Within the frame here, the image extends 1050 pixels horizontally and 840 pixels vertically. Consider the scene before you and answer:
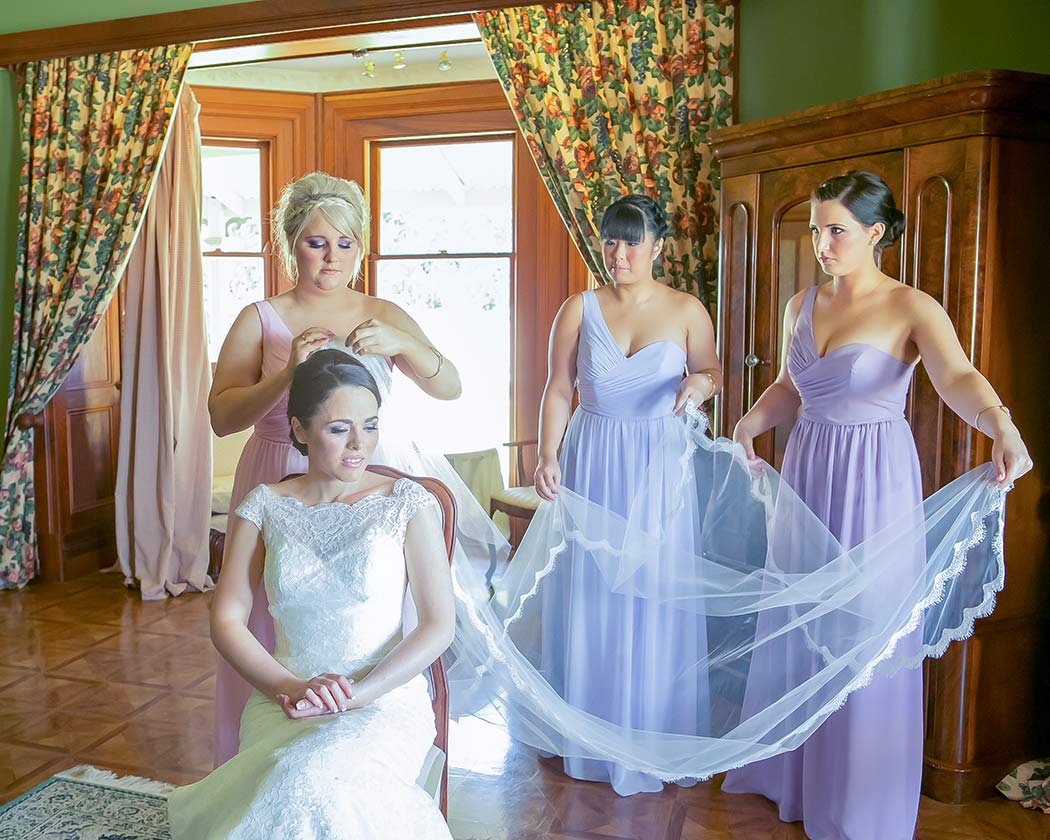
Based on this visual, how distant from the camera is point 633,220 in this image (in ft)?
9.11

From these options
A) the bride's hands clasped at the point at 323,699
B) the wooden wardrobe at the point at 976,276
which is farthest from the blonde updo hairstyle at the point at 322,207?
the wooden wardrobe at the point at 976,276

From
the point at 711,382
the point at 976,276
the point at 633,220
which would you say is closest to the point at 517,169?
the point at 633,220

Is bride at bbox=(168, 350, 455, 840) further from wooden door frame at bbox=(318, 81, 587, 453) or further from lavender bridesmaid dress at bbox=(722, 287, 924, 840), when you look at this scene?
wooden door frame at bbox=(318, 81, 587, 453)

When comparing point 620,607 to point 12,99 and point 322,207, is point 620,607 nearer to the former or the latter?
point 322,207

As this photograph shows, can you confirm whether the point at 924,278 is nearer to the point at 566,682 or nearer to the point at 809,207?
the point at 809,207

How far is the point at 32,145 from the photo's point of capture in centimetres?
493

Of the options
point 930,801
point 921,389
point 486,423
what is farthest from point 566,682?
point 486,423

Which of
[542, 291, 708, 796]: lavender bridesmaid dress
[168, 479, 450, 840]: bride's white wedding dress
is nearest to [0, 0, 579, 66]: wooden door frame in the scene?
[542, 291, 708, 796]: lavender bridesmaid dress

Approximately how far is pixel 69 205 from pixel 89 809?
3076 millimetres

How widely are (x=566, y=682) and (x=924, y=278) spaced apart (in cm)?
152

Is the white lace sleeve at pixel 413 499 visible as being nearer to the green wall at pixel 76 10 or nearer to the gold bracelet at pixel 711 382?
the gold bracelet at pixel 711 382

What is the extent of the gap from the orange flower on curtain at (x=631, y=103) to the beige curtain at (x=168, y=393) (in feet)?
6.38

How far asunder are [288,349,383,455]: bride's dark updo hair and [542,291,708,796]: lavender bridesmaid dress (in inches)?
40.2

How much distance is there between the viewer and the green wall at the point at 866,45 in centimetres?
316
